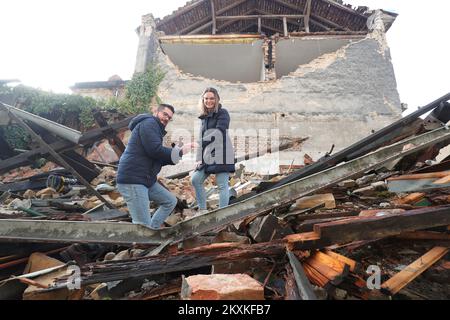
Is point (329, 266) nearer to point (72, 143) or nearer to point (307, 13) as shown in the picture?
point (72, 143)

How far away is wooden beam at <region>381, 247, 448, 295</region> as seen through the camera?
1.40 meters

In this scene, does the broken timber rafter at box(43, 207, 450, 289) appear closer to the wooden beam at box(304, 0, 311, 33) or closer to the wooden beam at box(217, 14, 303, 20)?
the wooden beam at box(304, 0, 311, 33)

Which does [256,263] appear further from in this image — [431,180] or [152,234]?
[431,180]

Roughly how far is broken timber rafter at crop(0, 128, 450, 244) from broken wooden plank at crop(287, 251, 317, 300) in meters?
0.53

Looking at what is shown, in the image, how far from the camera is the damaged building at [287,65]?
31.7ft

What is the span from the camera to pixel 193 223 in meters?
2.07

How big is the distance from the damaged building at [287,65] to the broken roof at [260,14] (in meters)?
0.04

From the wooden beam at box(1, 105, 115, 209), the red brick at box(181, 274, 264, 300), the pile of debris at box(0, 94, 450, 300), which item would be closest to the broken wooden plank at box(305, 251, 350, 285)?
the pile of debris at box(0, 94, 450, 300)

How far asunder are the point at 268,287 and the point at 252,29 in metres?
13.2

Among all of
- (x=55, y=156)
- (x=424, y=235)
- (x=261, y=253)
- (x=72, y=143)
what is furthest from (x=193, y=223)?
(x=72, y=143)

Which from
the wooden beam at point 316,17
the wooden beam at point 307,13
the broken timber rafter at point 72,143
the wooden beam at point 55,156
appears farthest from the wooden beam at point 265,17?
the wooden beam at point 55,156
